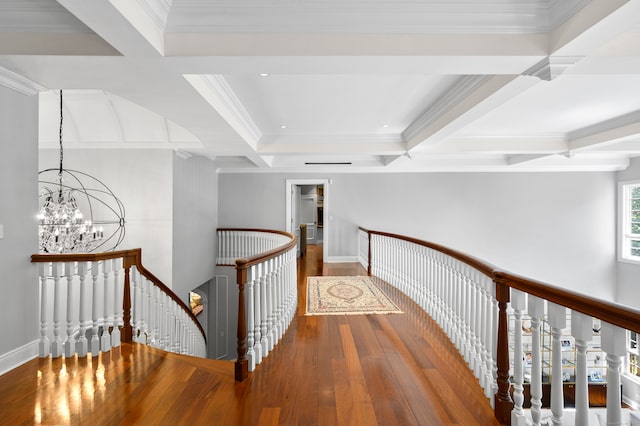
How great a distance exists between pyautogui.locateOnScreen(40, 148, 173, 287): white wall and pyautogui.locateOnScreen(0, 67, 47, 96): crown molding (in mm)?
2949

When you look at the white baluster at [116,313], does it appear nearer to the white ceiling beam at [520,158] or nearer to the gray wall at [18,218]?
the gray wall at [18,218]

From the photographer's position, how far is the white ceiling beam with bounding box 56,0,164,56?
176 centimetres

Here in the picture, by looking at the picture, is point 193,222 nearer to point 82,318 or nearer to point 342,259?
point 342,259

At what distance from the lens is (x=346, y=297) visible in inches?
189

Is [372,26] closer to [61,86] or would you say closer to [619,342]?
[619,342]

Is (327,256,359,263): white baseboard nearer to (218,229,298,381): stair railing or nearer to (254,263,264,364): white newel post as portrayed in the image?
(218,229,298,381): stair railing

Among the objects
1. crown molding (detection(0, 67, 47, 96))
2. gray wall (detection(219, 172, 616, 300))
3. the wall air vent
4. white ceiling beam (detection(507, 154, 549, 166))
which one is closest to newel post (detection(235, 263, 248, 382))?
crown molding (detection(0, 67, 47, 96))

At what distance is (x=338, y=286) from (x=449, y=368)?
2936 millimetres

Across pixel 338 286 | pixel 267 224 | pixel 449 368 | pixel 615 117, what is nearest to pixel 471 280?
pixel 449 368

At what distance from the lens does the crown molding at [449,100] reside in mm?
3264

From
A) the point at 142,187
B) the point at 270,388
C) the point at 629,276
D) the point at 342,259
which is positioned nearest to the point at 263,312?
the point at 270,388

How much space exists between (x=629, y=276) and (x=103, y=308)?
11.4 m

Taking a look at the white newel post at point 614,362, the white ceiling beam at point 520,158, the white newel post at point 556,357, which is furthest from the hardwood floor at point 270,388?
the white ceiling beam at point 520,158

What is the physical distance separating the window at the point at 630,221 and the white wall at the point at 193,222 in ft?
35.2
